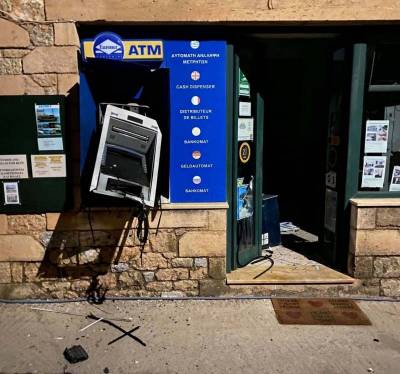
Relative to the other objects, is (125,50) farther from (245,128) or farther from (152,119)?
(245,128)

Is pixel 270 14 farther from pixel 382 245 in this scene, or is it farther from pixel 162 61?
pixel 382 245

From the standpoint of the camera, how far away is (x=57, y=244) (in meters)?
4.63

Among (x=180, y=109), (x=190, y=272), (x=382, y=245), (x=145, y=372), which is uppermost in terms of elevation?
(x=180, y=109)

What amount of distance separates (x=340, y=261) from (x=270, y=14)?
9.65ft

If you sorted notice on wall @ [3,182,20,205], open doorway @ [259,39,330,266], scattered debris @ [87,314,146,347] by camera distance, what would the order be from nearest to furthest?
scattered debris @ [87,314,146,347] < notice on wall @ [3,182,20,205] < open doorway @ [259,39,330,266]

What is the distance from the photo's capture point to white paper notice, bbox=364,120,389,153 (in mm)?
4785

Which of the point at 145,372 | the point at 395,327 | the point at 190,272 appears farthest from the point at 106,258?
the point at 395,327

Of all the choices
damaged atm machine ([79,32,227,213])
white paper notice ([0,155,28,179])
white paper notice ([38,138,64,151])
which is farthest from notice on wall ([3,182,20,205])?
damaged atm machine ([79,32,227,213])

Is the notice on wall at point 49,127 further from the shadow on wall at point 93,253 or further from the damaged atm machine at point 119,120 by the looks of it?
the shadow on wall at point 93,253

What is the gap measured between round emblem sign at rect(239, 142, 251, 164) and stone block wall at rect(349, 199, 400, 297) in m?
1.36

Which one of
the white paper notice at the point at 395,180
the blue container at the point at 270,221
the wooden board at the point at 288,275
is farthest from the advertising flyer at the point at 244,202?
the white paper notice at the point at 395,180

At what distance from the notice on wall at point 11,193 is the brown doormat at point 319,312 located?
3.04m

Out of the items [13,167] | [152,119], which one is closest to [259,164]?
[152,119]

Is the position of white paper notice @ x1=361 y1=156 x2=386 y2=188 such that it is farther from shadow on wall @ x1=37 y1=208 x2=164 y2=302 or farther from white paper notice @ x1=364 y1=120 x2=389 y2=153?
shadow on wall @ x1=37 y1=208 x2=164 y2=302
